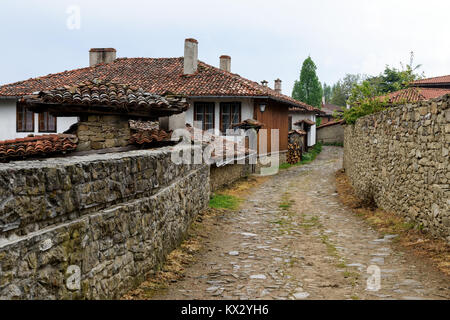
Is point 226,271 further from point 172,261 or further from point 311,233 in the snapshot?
point 311,233

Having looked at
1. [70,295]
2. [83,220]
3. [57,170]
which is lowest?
[70,295]

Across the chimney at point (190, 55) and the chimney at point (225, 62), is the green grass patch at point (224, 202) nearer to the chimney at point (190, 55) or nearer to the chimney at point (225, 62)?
the chimney at point (190, 55)

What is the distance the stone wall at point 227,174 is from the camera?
11891 mm

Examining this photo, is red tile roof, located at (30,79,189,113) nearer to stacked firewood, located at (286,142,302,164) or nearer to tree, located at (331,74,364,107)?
stacked firewood, located at (286,142,302,164)

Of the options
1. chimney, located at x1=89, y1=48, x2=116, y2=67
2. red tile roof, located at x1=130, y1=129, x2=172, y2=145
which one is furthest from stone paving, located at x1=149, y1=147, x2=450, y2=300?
chimney, located at x1=89, y1=48, x2=116, y2=67

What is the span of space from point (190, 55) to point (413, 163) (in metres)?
15.9

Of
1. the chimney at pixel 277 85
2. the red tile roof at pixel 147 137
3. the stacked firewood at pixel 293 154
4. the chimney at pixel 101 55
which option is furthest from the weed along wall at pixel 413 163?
the chimney at pixel 277 85

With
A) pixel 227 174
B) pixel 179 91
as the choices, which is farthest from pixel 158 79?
pixel 227 174

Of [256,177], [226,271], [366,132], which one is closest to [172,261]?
[226,271]

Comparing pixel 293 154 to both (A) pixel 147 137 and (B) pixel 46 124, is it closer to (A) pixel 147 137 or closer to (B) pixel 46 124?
(B) pixel 46 124

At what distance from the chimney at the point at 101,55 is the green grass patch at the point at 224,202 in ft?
54.5

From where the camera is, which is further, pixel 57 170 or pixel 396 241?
pixel 396 241

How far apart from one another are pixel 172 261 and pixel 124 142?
12.1 ft
